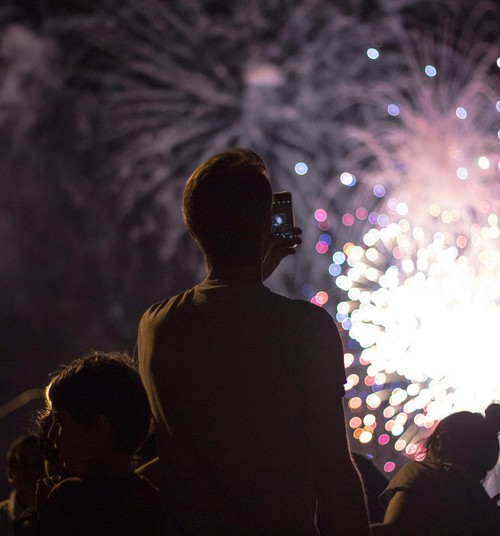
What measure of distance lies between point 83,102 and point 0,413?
7470 mm

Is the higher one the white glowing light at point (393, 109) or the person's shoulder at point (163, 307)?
the white glowing light at point (393, 109)

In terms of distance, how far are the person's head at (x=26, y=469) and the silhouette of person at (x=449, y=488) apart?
1.85m

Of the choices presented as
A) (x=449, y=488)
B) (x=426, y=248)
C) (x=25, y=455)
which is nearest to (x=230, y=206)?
(x=449, y=488)

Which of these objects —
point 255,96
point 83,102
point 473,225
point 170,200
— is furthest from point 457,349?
point 83,102

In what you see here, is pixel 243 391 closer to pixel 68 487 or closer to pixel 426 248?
pixel 68 487

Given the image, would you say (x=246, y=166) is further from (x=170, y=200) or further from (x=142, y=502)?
(x=170, y=200)

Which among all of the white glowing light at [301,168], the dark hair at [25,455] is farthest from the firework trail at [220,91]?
the dark hair at [25,455]

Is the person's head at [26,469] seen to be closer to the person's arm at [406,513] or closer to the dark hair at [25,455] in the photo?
the dark hair at [25,455]

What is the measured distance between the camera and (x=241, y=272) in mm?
2141

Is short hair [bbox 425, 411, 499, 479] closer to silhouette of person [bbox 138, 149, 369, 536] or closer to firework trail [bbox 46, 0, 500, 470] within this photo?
silhouette of person [bbox 138, 149, 369, 536]

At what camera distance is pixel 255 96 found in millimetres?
16000

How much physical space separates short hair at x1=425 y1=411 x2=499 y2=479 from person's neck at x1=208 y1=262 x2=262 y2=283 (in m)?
1.96

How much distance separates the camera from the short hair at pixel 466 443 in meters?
3.72

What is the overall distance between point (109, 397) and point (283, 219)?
2.46 feet
